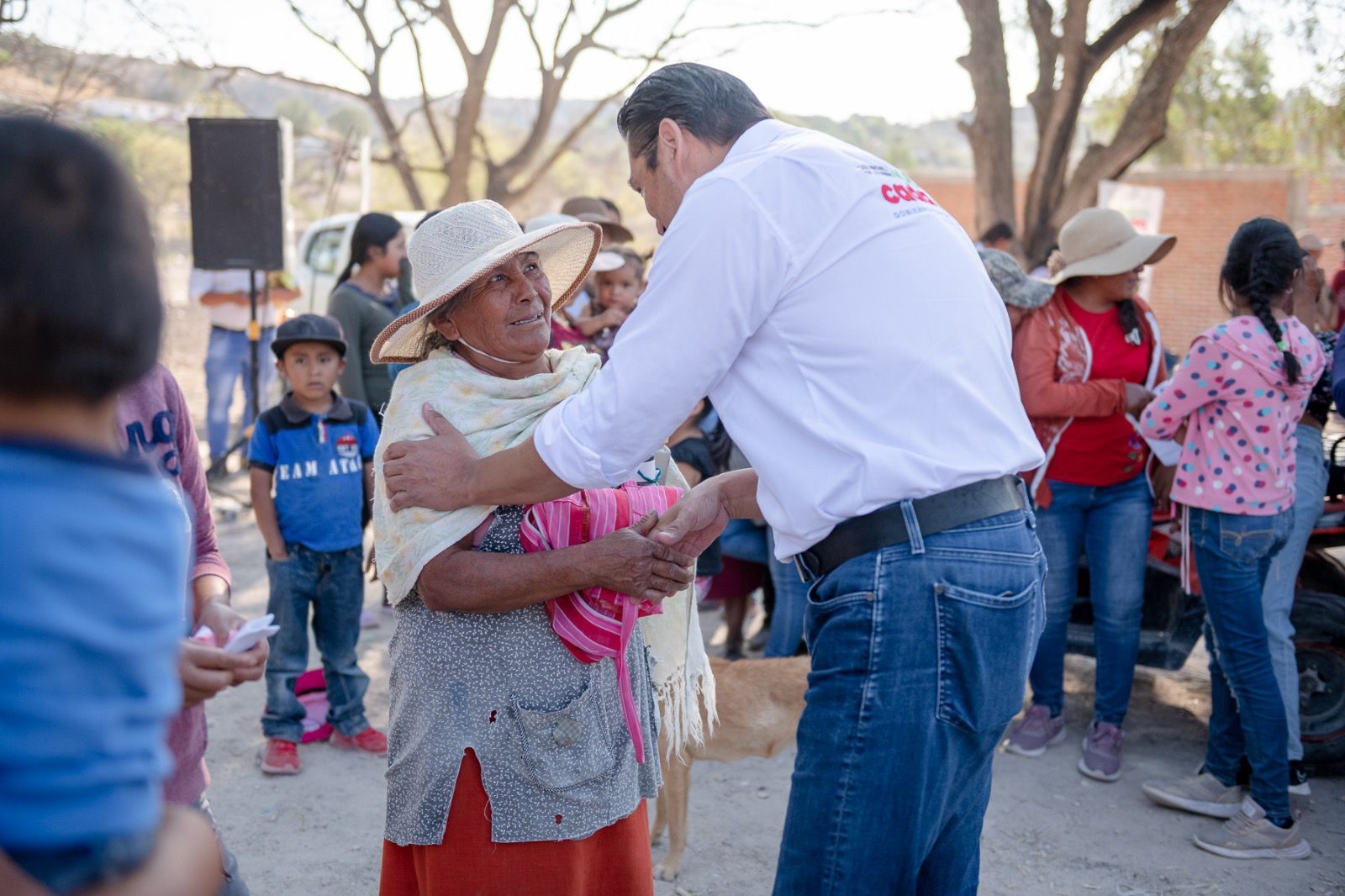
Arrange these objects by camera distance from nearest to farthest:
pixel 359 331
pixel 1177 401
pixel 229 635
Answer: pixel 229 635
pixel 1177 401
pixel 359 331

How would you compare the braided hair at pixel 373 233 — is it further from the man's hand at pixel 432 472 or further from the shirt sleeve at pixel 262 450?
the man's hand at pixel 432 472

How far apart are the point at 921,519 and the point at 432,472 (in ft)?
3.01

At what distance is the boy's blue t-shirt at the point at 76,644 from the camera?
36.9 inches

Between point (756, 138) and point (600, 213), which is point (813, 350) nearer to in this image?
point (756, 138)

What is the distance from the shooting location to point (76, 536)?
0.96 m

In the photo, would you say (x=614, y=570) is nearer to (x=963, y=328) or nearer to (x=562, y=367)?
(x=562, y=367)

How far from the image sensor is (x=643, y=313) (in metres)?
1.99

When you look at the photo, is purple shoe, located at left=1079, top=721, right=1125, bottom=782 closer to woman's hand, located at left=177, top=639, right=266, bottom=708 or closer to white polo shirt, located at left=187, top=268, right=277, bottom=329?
woman's hand, located at left=177, top=639, right=266, bottom=708

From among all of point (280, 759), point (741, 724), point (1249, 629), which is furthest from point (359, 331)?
point (1249, 629)

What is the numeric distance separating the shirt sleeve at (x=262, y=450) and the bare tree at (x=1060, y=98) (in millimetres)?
7661

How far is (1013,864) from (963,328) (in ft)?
9.12

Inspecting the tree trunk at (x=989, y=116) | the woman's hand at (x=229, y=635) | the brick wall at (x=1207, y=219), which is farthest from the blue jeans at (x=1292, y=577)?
the brick wall at (x=1207, y=219)

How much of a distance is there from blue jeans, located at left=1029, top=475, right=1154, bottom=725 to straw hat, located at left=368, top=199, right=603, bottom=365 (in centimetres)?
285

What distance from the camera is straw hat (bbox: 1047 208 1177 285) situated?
4504 mm
